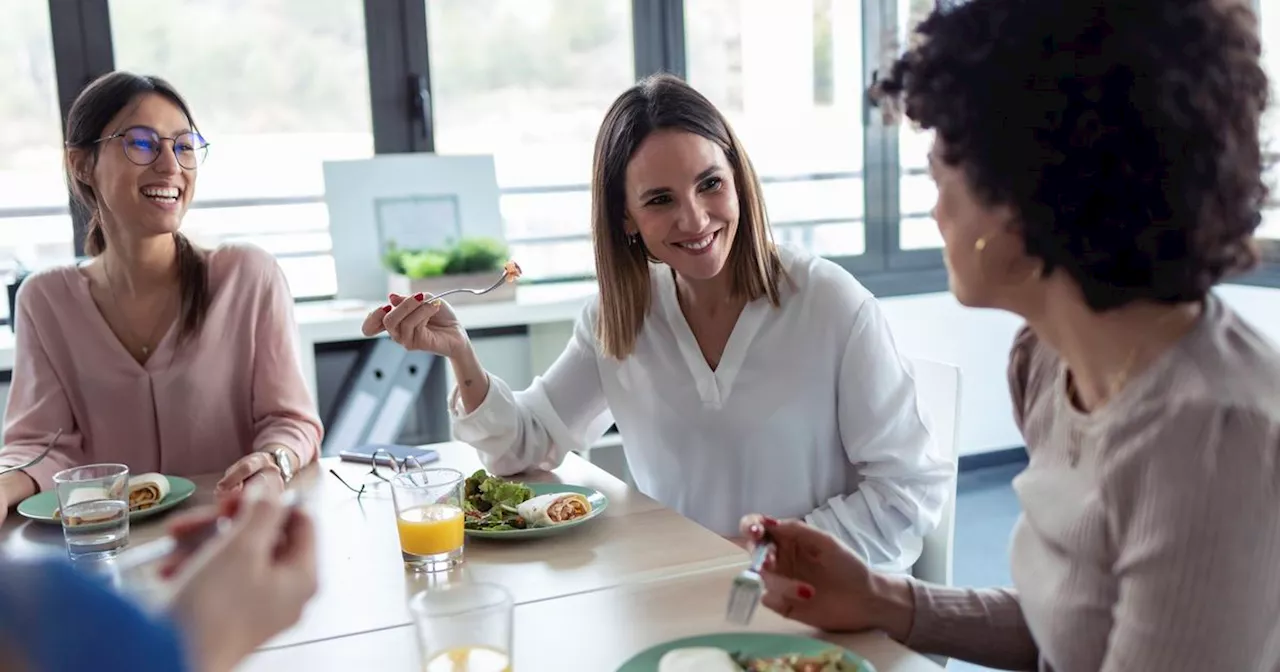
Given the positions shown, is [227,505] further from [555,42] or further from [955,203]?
[555,42]

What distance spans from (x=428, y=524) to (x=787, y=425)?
65 cm

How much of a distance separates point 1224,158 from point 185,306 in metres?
1.78

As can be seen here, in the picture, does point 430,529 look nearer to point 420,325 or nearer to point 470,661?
point 470,661

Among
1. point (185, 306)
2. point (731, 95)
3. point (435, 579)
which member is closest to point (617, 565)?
point (435, 579)

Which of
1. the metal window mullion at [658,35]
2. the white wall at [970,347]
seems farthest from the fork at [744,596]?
the white wall at [970,347]

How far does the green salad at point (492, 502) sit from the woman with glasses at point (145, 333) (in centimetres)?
49

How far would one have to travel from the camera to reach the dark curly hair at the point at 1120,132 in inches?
32.9

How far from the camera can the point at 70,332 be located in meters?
2.05

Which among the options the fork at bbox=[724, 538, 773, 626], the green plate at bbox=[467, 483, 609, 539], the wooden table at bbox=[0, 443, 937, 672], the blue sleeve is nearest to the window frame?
the green plate at bbox=[467, 483, 609, 539]

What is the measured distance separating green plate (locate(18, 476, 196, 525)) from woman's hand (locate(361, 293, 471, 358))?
14.4 inches

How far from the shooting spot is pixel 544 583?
132 cm

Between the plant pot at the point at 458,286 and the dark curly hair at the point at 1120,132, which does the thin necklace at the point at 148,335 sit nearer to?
the plant pot at the point at 458,286

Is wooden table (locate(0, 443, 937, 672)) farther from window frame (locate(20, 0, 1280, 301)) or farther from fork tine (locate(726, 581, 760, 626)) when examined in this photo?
window frame (locate(20, 0, 1280, 301))

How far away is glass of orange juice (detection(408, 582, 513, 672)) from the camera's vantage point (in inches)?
38.8
